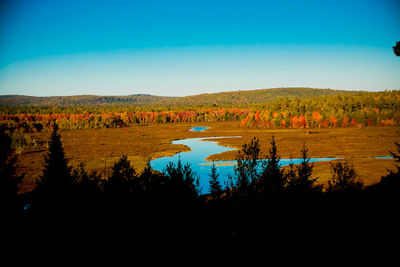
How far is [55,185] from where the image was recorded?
894 inches

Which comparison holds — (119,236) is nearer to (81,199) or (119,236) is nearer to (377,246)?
(81,199)

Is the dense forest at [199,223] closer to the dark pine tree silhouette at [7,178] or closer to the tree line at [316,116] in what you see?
the dark pine tree silhouette at [7,178]

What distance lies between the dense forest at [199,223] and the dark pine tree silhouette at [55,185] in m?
0.22

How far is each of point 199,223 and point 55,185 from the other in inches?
645

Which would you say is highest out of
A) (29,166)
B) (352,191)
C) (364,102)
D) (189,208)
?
(364,102)

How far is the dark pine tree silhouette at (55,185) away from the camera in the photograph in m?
19.7

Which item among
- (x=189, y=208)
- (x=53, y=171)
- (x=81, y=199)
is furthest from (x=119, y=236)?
(x=53, y=171)

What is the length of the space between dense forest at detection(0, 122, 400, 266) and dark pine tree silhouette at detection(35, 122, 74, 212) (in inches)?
8.5

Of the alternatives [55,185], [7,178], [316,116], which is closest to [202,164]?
[55,185]

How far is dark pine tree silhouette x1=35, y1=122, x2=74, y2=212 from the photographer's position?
19689 mm

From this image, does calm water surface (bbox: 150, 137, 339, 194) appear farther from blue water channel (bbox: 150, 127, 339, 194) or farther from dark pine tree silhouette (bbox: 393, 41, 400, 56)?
dark pine tree silhouette (bbox: 393, 41, 400, 56)

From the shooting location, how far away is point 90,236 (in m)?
13.8

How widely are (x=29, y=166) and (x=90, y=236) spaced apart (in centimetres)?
5729

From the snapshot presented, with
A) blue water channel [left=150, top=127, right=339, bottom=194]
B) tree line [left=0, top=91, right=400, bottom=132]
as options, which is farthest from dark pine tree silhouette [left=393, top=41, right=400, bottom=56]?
tree line [left=0, top=91, right=400, bottom=132]
